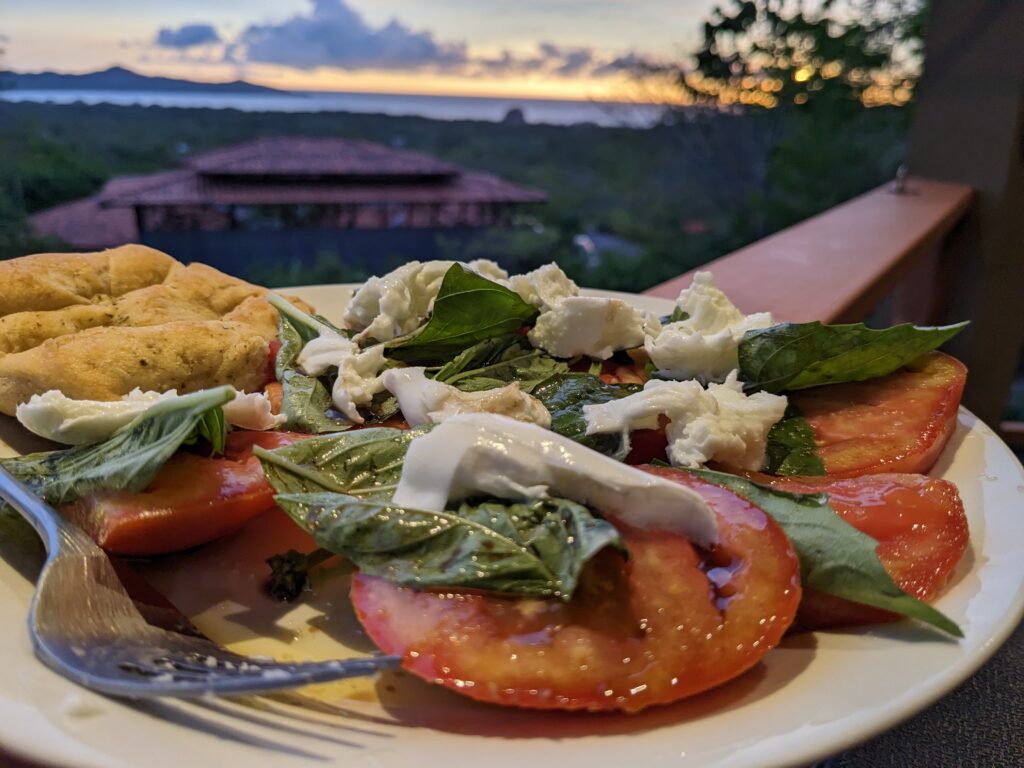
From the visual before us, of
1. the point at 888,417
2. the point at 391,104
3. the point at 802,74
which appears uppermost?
the point at 802,74

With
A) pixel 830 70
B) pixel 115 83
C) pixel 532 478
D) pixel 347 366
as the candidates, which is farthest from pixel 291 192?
pixel 830 70

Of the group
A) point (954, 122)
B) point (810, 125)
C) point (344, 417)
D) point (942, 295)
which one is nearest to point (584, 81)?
point (810, 125)

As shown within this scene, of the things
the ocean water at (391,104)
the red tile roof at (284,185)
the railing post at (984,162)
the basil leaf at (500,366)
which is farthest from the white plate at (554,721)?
the railing post at (984,162)

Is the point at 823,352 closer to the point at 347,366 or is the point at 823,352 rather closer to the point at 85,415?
the point at 347,366

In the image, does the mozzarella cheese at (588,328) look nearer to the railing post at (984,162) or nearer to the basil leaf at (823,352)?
the basil leaf at (823,352)

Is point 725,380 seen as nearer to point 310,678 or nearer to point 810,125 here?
point 310,678

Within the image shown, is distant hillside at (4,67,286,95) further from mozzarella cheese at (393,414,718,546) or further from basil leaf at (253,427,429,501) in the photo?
mozzarella cheese at (393,414,718,546)
